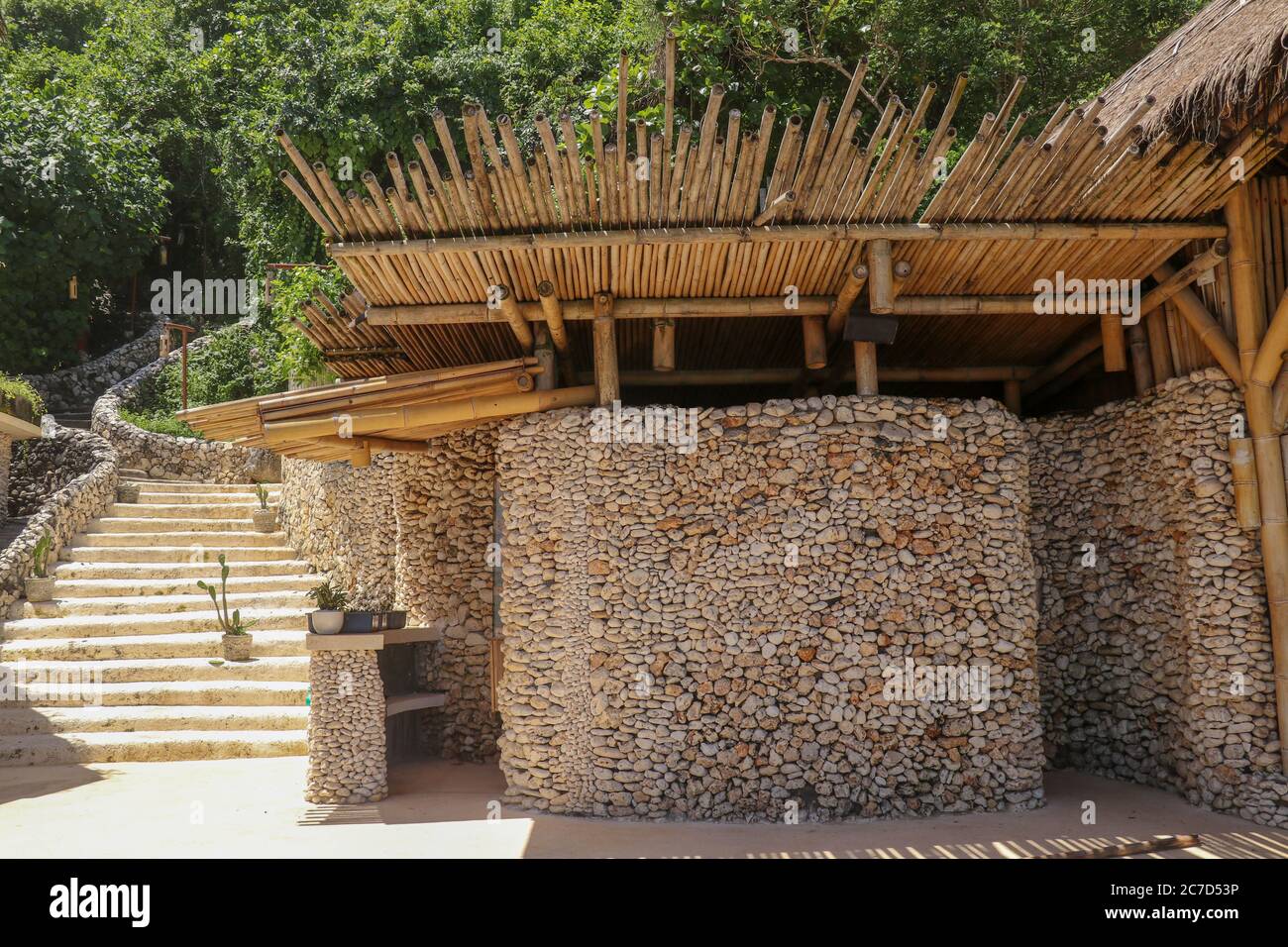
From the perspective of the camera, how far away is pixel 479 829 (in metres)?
7.11

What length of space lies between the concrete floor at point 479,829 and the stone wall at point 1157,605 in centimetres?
35

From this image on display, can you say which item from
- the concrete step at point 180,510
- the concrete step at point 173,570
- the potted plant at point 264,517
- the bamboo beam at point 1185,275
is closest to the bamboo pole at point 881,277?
the bamboo beam at point 1185,275

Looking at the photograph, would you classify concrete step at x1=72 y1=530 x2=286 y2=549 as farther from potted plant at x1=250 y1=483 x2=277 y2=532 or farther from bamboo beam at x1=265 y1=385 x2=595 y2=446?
bamboo beam at x1=265 y1=385 x2=595 y2=446

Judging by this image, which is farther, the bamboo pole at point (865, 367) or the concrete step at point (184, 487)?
the concrete step at point (184, 487)

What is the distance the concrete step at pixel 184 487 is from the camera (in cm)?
1602

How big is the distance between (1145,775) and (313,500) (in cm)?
1045

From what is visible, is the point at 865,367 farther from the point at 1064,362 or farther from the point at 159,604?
the point at 159,604

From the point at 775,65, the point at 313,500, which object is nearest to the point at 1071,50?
the point at 775,65

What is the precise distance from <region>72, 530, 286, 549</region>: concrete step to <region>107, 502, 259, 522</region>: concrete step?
0.66m

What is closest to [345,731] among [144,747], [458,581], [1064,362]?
[458,581]

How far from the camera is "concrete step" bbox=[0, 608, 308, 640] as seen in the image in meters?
11.6

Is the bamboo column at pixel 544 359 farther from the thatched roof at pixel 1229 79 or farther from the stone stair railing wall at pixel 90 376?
the stone stair railing wall at pixel 90 376

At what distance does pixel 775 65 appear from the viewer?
14.1m

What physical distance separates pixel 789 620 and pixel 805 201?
305 cm
